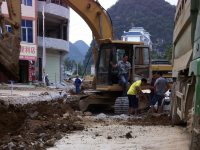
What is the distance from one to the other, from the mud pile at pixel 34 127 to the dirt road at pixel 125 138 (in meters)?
0.27

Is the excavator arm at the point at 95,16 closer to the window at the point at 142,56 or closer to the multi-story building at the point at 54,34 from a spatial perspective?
the window at the point at 142,56

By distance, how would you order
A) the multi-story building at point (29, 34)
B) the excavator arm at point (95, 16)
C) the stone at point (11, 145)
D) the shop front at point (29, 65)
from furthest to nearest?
the shop front at point (29, 65) < the multi-story building at point (29, 34) < the excavator arm at point (95, 16) < the stone at point (11, 145)

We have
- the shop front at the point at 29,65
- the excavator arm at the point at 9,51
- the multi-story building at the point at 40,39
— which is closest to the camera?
the excavator arm at the point at 9,51

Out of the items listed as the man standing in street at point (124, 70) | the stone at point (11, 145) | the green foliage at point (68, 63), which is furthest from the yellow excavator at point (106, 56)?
the green foliage at point (68, 63)

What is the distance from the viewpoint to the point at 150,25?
94438 millimetres

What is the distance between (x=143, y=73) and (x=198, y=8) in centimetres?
560

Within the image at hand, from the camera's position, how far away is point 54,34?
32812mm

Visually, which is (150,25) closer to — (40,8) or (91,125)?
(40,8)

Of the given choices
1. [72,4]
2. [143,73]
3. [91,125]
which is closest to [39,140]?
[91,125]

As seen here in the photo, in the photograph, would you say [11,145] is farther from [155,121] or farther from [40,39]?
[40,39]

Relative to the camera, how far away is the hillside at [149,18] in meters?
89.2

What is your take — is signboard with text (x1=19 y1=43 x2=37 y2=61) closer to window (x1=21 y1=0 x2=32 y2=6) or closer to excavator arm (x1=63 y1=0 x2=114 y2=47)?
window (x1=21 y1=0 x2=32 y2=6)

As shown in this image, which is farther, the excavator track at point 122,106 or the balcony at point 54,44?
the balcony at point 54,44

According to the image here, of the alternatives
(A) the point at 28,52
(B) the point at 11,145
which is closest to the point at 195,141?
(B) the point at 11,145
